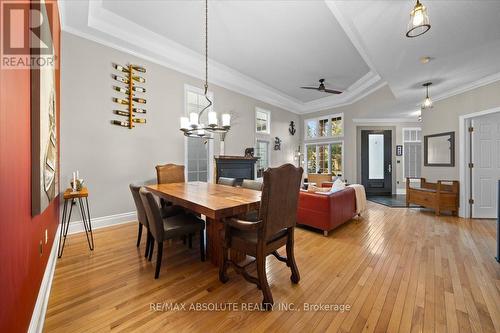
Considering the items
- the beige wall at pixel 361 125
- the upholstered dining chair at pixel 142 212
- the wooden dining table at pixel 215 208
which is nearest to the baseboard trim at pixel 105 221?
the upholstered dining chair at pixel 142 212

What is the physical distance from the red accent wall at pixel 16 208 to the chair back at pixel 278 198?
4.49ft

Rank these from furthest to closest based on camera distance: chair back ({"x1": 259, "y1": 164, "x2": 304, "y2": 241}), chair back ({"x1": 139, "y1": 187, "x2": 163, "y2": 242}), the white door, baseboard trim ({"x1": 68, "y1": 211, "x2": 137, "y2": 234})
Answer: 1. the white door
2. baseboard trim ({"x1": 68, "y1": 211, "x2": 137, "y2": 234})
3. chair back ({"x1": 139, "y1": 187, "x2": 163, "y2": 242})
4. chair back ({"x1": 259, "y1": 164, "x2": 304, "y2": 241})

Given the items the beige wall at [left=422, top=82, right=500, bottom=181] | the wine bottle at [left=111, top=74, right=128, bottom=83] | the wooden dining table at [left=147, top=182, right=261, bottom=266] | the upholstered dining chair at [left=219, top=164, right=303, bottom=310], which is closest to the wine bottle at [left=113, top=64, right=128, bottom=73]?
the wine bottle at [left=111, top=74, right=128, bottom=83]

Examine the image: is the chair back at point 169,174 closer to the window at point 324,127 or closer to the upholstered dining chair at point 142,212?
the upholstered dining chair at point 142,212

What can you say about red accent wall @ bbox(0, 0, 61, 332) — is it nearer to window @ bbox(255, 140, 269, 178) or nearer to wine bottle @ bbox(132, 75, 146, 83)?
wine bottle @ bbox(132, 75, 146, 83)

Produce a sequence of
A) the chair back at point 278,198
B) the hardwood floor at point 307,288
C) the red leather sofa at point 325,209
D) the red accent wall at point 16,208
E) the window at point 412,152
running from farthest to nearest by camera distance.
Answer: the window at point 412,152 → the red leather sofa at point 325,209 → the chair back at point 278,198 → the hardwood floor at point 307,288 → the red accent wall at point 16,208

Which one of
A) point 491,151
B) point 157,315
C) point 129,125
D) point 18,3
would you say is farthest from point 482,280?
point 129,125

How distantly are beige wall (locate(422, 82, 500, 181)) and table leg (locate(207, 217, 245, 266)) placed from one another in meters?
5.28

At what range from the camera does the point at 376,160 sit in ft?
23.9

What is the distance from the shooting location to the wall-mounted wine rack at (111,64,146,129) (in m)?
3.60

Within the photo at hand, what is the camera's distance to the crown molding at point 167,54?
10.4ft

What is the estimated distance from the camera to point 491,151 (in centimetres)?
417

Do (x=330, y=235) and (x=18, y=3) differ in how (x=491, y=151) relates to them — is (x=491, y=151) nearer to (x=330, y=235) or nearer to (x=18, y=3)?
(x=330, y=235)

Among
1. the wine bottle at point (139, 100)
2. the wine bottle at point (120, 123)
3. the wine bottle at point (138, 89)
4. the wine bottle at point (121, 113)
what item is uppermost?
the wine bottle at point (138, 89)
